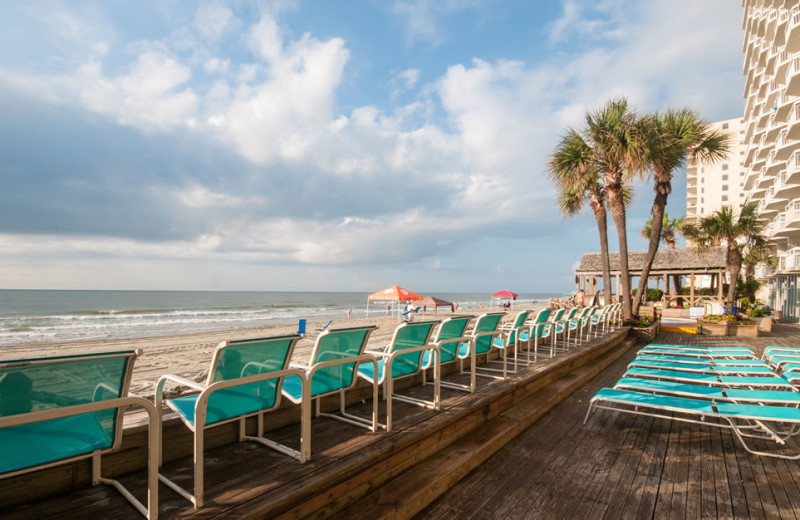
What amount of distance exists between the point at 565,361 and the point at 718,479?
301 centimetres

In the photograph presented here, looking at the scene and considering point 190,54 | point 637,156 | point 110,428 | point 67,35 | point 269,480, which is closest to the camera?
point 110,428

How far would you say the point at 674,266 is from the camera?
25422mm

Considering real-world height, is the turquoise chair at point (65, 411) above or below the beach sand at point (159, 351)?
above

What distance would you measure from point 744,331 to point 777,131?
2360 centimetres

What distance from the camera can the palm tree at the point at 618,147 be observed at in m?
11.8

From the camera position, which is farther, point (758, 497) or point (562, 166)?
point (562, 166)

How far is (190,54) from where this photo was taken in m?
7.45

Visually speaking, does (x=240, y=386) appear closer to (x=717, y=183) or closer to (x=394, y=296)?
(x=394, y=296)

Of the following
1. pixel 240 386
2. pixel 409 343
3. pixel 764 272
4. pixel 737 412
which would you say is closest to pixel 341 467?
pixel 240 386

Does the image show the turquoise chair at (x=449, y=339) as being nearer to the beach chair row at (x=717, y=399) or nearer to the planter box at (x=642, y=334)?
the beach chair row at (x=717, y=399)

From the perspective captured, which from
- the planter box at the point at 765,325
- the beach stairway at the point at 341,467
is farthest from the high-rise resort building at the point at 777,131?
the beach stairway at the point at 341,467

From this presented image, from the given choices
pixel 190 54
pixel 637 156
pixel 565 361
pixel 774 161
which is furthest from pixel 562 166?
pixel 774 161

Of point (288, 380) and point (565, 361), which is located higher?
point (288, 380)

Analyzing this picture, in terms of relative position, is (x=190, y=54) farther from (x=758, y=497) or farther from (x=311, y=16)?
(x=758, y=497)
